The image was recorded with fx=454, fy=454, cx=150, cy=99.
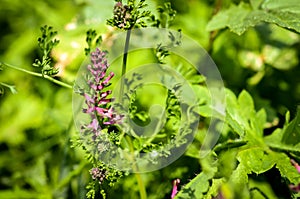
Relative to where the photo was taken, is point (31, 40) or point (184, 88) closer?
point (184, 88)

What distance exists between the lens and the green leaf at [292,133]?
1243 millimetres

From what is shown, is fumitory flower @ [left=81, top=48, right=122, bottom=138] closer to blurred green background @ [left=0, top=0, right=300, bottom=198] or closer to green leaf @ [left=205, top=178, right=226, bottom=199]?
green leaf @ [left=205, top=178, right=226, bottom=199]

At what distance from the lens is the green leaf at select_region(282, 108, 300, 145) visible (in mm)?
1243

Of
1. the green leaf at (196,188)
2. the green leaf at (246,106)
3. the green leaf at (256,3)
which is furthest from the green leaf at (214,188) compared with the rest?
the green leaf at (256,3)

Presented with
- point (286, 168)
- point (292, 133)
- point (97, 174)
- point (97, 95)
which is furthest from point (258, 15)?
point (97, 174)

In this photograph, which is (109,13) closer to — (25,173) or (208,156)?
(25,173)

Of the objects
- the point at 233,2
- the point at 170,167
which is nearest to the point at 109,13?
the point at 233,2

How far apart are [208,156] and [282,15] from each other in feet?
1.57

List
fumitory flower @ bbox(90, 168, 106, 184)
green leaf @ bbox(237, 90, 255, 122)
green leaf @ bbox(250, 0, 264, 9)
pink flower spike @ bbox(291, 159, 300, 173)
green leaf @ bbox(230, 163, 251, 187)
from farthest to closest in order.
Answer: green leaf @ bbox(250, 0, 264, 9) → green leaf @ bbox(237, 90, 255, 122) → pink flower spike @ bbox(291, 159, 300, 173) → green leaf @ bbox(230, 163, 251, 187) → fumitory flower @ bbox(90, 168, 106, 184)

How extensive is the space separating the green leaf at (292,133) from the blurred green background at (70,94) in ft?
0.97

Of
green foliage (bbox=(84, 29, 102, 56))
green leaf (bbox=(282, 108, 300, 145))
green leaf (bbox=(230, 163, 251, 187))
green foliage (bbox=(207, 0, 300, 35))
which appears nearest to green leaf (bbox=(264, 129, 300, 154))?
green leaf (bbox=(282, 108, 300, 145))

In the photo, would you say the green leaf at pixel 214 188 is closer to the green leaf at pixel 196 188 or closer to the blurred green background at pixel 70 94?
the green leaf at pixel 196 188

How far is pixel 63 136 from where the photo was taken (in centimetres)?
177

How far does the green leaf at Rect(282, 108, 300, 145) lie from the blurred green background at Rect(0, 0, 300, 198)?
11.6 inches
